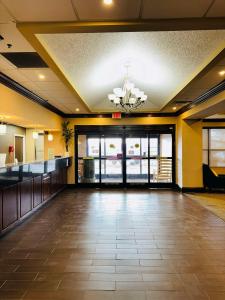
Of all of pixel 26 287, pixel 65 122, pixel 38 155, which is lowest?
pixel 26 287

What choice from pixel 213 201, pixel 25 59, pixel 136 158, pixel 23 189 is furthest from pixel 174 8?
pixel 136 158

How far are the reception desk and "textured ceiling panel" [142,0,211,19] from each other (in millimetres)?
3234

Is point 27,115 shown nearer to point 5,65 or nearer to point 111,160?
point 5,65

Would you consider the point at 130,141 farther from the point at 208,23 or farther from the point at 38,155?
the point at 208,23

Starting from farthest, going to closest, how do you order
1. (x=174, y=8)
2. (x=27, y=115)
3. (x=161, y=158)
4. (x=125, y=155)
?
(x=125, y=155)
(x=161, y=158)
(x=27, y=115)
(x=174, y=8)

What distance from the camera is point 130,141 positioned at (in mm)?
9789

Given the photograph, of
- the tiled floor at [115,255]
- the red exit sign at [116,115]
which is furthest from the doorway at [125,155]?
the tiled floor at [115,255]

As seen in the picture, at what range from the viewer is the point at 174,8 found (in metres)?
2.45

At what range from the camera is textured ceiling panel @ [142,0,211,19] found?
7.66 feet

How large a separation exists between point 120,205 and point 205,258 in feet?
11.2

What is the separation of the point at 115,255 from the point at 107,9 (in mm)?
3168

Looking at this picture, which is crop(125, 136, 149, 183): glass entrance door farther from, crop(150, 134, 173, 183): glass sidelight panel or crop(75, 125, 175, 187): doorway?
crop(150, 134, 173, 183): glass sidelight panel

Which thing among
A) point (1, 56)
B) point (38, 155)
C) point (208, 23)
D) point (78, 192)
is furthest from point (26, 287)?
point (38, 155)

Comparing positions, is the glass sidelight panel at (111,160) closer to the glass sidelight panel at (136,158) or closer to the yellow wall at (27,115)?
the glass sidelight panel at (136,158)
